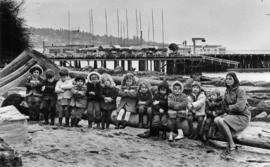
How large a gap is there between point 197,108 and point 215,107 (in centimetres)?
34

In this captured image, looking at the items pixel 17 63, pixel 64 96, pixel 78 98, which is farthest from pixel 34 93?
pixel 17 63

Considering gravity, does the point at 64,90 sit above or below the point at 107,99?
above

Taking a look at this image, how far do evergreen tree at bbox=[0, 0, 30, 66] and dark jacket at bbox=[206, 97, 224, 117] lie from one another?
3175cm

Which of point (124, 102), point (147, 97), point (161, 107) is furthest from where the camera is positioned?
point (124, 102)

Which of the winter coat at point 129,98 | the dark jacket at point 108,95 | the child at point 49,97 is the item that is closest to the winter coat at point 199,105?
the winter coat at point 129,98

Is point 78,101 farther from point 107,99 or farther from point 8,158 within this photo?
point 8,158

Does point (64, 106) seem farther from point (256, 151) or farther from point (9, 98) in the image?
point (256, 151)

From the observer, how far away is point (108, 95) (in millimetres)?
9469

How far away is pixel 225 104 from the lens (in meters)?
8.38

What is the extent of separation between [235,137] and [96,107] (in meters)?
3.00

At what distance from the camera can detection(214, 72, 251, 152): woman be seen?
8.13m

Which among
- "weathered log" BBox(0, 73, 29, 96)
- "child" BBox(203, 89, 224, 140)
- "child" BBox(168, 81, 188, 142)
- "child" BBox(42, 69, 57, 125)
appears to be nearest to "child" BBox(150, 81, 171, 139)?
"child" BBox(168, 81, 188, 142)

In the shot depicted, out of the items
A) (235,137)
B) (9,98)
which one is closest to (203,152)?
(235,137)

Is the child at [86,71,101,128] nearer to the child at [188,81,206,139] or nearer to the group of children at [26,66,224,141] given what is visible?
the group of children at [26,66,224,141]
